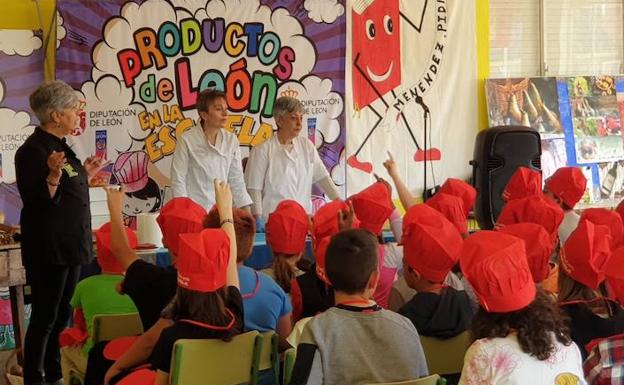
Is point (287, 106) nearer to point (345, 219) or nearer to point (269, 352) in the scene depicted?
point (345, 219)

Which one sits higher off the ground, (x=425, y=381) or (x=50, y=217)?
(x=50, y=217)

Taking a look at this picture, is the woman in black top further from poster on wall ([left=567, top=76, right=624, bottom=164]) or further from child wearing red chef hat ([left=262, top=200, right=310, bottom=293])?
poster on wall ([left=567, top=76, right=624, bottom=164])

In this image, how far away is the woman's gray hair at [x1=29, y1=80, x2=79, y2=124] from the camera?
12.3 ft

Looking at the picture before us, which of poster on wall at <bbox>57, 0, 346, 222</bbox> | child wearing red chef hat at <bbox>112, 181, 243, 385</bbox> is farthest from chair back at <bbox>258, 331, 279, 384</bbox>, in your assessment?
poster on wall at <bbox>57, 0, 346, 222</bbox>

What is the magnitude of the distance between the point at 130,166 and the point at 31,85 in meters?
0.89

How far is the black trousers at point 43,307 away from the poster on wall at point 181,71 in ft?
7.20

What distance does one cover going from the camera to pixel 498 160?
20.1ft

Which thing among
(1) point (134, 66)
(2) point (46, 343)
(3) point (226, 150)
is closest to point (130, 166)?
(1) point (134, 66)

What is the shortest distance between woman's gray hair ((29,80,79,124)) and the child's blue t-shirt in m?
1.40

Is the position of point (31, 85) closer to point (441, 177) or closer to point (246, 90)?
point (246, 90)

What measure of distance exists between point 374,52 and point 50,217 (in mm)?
3779

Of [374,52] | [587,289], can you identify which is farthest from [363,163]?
[587,289]

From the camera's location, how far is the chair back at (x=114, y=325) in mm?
3016

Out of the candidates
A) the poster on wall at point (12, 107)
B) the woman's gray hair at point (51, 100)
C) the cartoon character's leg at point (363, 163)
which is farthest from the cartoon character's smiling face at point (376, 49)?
the woman's gray hair at point (51, 100)
